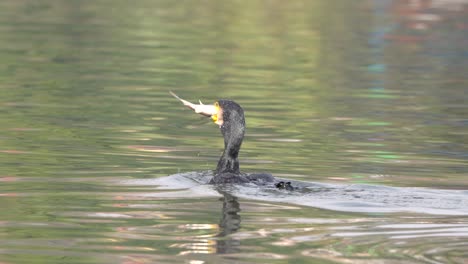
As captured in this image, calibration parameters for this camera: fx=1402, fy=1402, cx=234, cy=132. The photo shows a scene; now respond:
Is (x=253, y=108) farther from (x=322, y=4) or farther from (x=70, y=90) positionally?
(x=322, y=4)

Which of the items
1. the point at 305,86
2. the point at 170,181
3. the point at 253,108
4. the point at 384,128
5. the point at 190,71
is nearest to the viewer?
the point at 170,181

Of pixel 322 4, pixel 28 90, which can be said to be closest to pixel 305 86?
pixel 28 90

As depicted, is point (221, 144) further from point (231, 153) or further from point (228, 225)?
point (228, 225)

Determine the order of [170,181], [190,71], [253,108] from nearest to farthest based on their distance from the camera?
[170,181] < [253,108] < [190,71]

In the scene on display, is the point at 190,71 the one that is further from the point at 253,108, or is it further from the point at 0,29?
the point at 0,29

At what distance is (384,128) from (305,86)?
6.56 m

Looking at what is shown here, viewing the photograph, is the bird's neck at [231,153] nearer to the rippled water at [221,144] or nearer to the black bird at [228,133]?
the black bird at [228,133]

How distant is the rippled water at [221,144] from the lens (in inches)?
451

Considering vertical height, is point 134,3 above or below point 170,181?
above

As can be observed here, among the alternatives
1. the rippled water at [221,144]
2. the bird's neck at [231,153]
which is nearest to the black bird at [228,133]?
the bird's neck at [231,153]

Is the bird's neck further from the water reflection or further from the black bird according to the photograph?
the water reflection

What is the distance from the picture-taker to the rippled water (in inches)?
451

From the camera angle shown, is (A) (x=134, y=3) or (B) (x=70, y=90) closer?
(B) (x=70, y=90)

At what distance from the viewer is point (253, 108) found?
22.9 metres
